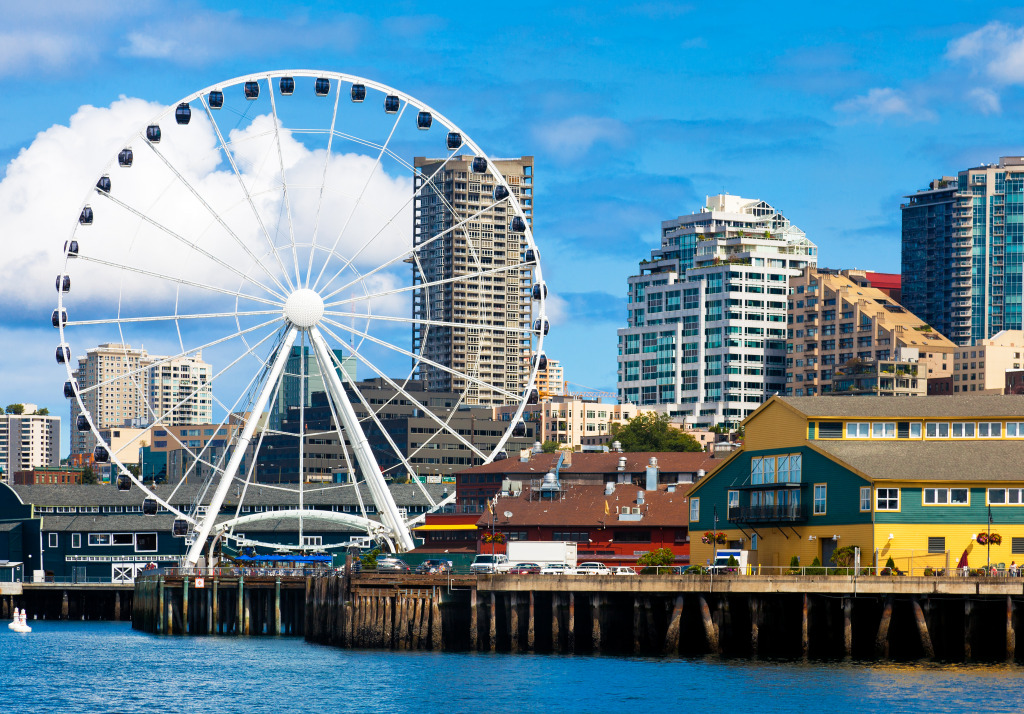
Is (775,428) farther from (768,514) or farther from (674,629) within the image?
(674,629)

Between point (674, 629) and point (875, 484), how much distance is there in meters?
14.3

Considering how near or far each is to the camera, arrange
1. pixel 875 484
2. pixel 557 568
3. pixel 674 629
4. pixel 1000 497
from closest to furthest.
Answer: pixel 674 629 < pixel 875 484 < pixel 1000 497 < pixel 557 568

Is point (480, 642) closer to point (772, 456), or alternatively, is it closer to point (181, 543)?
point (772, 456)

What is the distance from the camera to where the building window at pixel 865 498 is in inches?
3620

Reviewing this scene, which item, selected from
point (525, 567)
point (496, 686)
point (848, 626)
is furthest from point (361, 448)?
point (848, 626)

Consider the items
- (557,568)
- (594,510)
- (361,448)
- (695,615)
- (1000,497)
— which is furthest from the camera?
(594,510)

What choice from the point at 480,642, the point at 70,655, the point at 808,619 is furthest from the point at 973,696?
the point at 70,655

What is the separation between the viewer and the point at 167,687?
271 ft

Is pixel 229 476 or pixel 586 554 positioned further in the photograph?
pixel 586 554

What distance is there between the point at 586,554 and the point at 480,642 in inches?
1547

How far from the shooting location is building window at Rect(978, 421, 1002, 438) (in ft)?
323

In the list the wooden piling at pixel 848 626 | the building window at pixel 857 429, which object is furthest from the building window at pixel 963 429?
the wooden piling at pixel 848 626

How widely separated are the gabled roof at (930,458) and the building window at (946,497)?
27.8 inches

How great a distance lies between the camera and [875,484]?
300 feet
